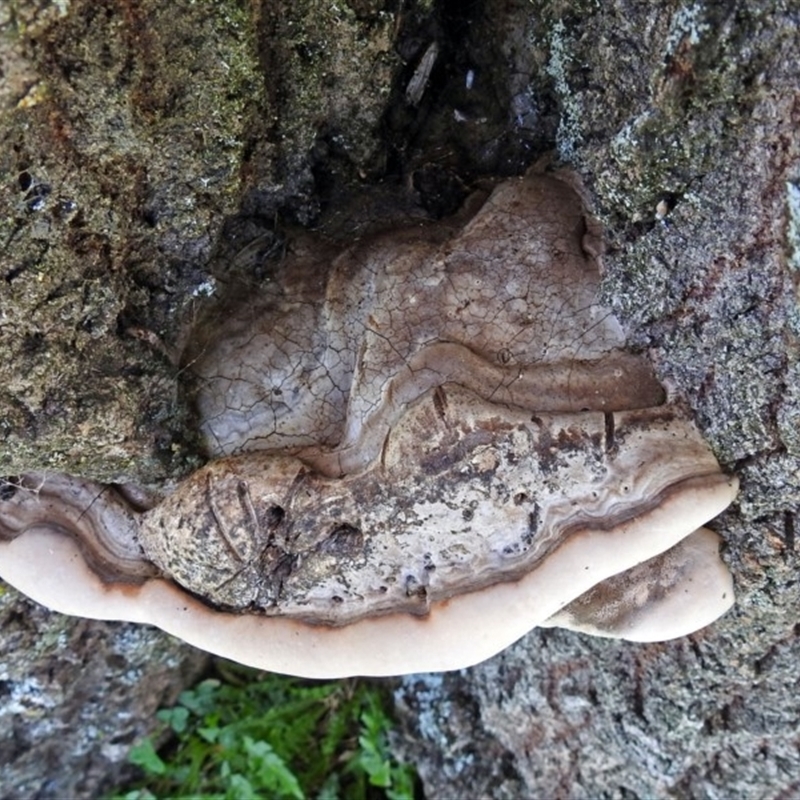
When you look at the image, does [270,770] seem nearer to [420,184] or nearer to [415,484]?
[415,484]

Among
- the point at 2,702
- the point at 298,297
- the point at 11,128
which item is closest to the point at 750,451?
the point at 298,297

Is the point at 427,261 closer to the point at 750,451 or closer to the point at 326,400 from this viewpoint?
the point at 326,400

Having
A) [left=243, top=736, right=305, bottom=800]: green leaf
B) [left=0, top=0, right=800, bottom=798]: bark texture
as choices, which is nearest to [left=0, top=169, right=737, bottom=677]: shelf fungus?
[left=0, top=0, right=800, bottom=798]: bark texture

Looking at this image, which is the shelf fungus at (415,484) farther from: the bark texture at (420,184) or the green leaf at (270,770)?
→ the green leaf at (270,770)

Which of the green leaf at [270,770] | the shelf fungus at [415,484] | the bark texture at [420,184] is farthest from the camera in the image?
the green leaf at [270,770]

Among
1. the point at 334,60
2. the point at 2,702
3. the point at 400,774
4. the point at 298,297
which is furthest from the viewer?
the point at 400,774

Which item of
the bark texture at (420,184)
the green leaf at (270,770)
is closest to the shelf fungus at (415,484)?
the bark texture at (420,184)

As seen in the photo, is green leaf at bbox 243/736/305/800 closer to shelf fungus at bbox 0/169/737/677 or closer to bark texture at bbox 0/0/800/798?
bark texture at bbox 0/0/800/798

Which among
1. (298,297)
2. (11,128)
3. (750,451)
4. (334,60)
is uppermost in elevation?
(11,128)
